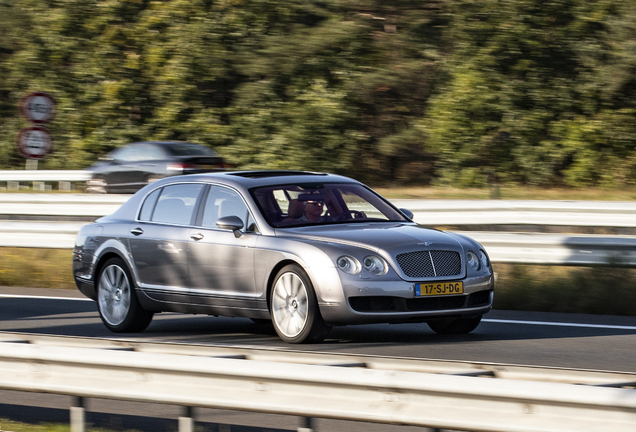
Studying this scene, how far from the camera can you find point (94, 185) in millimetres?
26344

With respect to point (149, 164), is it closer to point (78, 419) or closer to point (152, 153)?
point (152, 153)

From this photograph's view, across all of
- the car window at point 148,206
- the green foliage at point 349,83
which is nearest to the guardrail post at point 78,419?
the car window at point 148,206

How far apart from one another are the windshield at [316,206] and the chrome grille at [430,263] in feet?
3.18

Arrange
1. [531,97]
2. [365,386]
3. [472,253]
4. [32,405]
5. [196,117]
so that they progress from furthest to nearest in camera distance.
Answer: [196,117], [531,97], [472,253], [32,405], [365,386]

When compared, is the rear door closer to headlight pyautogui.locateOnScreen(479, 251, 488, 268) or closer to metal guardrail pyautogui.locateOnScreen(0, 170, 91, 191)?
headlight pyautogui.locateOnScreen(479, 251, 488, 268)

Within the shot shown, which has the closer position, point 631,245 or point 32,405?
point 32,405

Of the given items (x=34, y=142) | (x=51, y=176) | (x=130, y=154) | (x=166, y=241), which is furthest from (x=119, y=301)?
(x=51, y=176)

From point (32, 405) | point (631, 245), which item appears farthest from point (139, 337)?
point (631, 245)

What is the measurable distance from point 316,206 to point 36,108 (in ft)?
29.9

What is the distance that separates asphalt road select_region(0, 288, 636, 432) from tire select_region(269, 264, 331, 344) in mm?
115

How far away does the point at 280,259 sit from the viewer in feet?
28.2

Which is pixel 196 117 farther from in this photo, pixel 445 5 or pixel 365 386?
pixel 365 386

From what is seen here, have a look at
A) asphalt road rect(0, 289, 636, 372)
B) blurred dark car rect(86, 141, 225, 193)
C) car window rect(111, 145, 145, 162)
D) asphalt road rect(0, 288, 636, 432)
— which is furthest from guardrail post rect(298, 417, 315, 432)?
car window rect(111, 145, 145, 162)

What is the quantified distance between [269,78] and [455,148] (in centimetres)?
678
